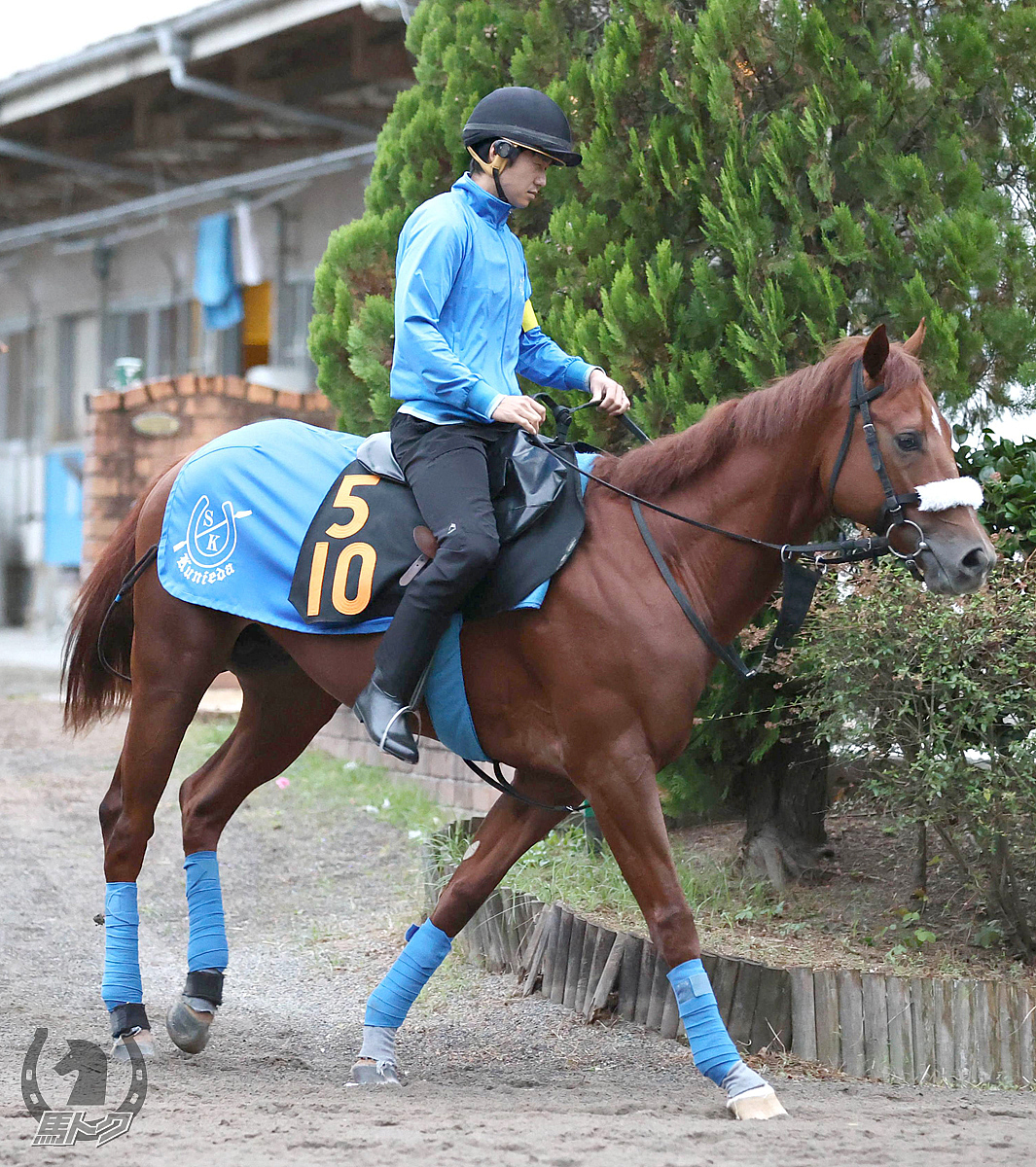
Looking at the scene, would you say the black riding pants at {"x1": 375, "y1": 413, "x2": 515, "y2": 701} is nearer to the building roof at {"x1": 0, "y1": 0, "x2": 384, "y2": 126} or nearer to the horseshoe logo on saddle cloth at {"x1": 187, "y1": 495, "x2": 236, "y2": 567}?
the horseshoe logo on saddle cloth at {"x1": 187, "y1": 495, "x2": 236, "y2": 567}

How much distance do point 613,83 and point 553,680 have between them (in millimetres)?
2517

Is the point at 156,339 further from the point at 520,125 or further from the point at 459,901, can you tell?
the point at 459,901

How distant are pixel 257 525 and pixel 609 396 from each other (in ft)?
3.80

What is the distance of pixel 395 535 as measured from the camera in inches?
156

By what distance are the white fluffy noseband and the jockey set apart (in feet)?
3.38

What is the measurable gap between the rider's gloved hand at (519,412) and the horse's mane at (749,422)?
0.36 m

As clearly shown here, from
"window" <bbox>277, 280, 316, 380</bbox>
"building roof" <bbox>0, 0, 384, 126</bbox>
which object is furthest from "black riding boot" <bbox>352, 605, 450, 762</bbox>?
"window" <bbox>277, 280, 316, 380</bbox>

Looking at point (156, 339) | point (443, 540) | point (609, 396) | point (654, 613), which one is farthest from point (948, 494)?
point (156, 339)

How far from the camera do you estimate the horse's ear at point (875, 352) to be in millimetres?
3475

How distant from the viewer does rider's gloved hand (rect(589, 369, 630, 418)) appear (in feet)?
13.4

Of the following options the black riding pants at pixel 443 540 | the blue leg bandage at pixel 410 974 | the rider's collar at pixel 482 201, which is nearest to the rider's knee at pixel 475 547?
the black riding pants at pixel 443 540

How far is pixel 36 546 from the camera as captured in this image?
58.5ft

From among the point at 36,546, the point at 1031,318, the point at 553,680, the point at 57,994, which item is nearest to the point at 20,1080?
the point at 57,994

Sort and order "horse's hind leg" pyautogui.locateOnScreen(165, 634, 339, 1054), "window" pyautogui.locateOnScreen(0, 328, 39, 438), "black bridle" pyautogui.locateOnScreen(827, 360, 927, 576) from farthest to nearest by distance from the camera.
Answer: "window" pyautogui.locateOnScreen(0, 328, 39, 438), "horse's hind leg" pyautogui.locateOnScreen(165, 634, 339, 1054), "black bridle" pyautogui.locateOnScreen(827, 360, 927, 576)
